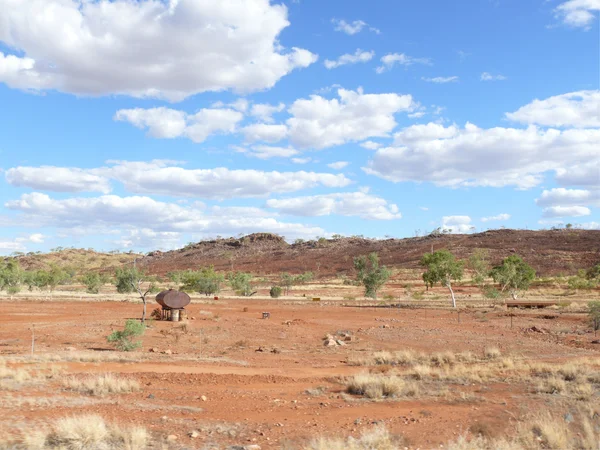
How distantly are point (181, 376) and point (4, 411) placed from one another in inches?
222

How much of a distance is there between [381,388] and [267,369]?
5766 millimetres

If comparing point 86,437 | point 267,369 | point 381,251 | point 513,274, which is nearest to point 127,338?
point 267,369

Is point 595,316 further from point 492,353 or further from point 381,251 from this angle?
point 381,251

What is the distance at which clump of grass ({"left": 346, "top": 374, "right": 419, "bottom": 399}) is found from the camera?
14484 mm

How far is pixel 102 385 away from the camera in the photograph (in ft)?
48.0

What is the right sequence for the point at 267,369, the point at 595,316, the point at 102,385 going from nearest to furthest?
the point at 102,385, the point at 267,369, the point at 595,316

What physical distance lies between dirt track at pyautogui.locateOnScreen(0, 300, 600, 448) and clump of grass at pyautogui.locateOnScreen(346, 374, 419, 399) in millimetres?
533

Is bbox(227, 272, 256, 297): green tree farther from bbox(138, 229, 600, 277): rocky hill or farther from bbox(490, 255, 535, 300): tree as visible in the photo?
bbox(138, 229, 600, 277): rocky hill

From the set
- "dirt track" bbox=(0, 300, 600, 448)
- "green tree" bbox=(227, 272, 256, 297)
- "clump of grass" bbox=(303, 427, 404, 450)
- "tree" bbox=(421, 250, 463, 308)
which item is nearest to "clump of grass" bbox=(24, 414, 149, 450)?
"dirt track" bbox=(0, 300, 600, 448)

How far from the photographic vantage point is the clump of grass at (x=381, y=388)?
47.5 ft

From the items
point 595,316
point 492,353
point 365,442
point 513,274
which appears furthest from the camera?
point 513,274

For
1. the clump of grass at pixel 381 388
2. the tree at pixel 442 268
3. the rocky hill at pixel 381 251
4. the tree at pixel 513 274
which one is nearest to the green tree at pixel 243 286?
the tree at pixel 442 268

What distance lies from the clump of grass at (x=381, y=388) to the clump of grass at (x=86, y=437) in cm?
643

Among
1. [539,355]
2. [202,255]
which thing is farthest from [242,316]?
[202,255]
